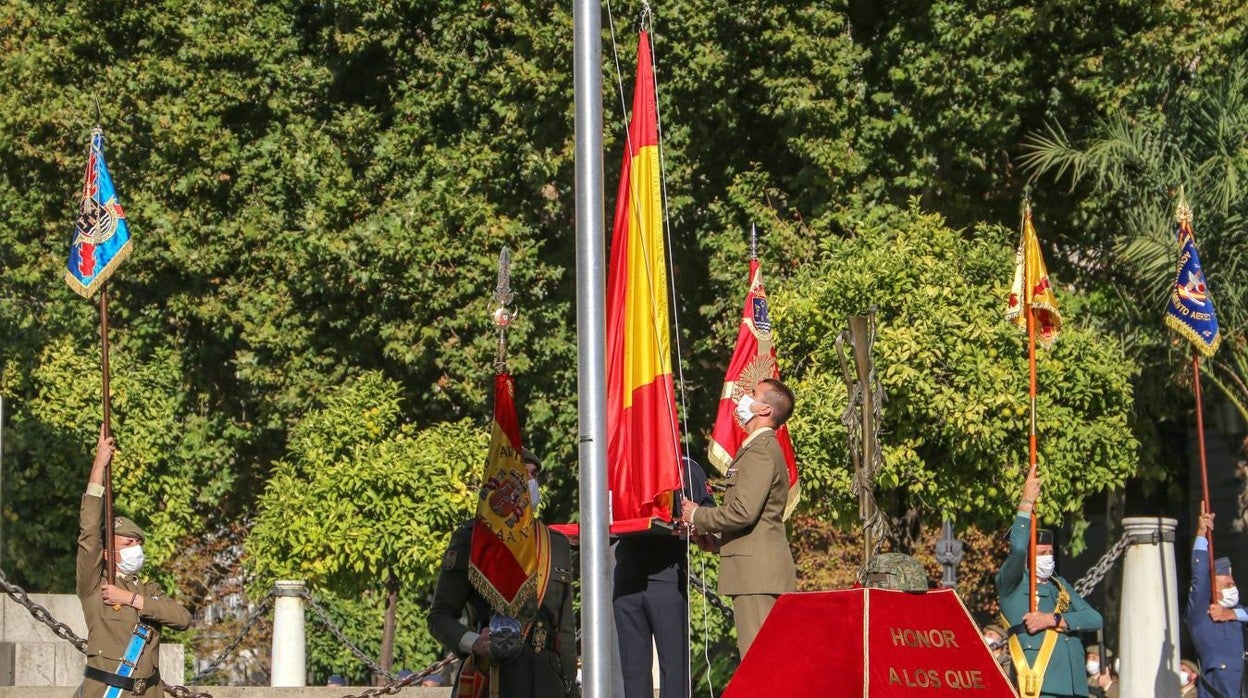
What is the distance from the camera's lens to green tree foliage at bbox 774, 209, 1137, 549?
1864cm

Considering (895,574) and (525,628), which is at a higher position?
(895,574)

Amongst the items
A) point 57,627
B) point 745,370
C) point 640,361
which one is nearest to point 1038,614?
point 745,370

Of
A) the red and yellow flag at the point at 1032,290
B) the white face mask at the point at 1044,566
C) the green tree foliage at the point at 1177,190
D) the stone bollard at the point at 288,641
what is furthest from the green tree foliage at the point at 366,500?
the white face mask at the point at 1044,566

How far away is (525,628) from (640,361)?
1982mm

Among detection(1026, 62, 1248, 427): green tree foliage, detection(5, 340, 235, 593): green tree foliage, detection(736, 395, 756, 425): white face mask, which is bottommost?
detection(736, 395, 756, 425): white face mask

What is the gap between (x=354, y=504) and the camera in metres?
21.2

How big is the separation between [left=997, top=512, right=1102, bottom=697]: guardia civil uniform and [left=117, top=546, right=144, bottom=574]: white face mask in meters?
4.77

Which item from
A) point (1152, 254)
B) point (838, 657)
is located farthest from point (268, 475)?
point (838, 657)

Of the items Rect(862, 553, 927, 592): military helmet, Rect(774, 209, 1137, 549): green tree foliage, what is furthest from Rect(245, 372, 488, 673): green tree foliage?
Rect(862, 553, 927, 592): military helmet

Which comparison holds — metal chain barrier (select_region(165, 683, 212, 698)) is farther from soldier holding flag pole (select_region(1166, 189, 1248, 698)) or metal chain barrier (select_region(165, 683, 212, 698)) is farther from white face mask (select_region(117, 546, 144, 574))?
soldier holding flag pole (select_region(1166, 189, 1248, 698))

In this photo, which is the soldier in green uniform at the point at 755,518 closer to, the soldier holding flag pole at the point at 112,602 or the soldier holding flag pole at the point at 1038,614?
the soldier holding flag pole at the point at 1038,614

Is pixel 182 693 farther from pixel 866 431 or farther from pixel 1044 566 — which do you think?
pixel 866 431

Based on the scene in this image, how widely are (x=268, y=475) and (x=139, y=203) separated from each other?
430 centimetres

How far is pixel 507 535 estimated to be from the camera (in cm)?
827
